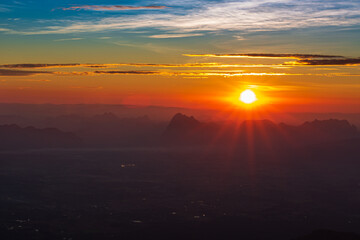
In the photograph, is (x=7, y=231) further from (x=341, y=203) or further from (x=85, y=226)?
(x=341, y=203)

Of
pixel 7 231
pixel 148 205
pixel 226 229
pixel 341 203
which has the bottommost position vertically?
pixel 7 231

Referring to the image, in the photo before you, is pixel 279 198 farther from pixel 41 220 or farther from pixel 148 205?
pixel 41 220

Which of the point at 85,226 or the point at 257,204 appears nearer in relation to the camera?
the point at 85,226

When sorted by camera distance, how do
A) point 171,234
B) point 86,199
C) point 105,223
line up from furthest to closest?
point 86,199, point 105,223, point 171,234

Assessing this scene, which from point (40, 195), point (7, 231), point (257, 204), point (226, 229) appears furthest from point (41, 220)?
point (257, 204)

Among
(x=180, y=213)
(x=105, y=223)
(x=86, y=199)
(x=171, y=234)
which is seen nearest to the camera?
(x=171, y=234)

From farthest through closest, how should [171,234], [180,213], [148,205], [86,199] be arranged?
[86,199] → [148,205] → [180,213] → [171,234]

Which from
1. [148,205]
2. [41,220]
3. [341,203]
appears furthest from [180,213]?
[341,203]

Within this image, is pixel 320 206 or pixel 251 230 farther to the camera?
pixel 320 206

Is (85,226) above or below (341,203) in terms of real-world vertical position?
below
